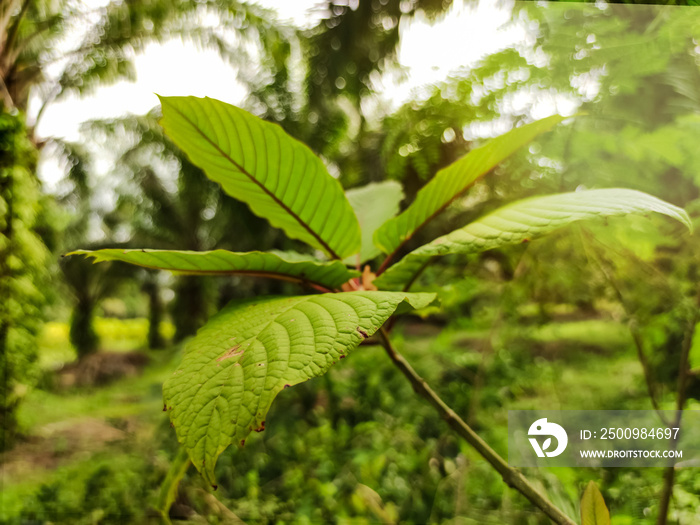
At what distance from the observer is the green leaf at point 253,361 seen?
7.2 inches

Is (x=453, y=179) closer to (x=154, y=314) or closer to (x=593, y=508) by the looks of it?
(x=593, y=508)

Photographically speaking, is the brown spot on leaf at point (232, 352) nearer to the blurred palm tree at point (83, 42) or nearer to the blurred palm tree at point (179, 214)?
the blurred palm tree at point (179, 214)

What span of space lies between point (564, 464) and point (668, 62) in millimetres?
774

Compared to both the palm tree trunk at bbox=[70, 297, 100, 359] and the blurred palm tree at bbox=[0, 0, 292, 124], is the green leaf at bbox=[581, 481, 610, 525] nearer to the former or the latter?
the blurred palm tree at bbox=[0, 0, 292, 124]

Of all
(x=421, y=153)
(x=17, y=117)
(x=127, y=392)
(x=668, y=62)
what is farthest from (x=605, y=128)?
(x=127, y=392)

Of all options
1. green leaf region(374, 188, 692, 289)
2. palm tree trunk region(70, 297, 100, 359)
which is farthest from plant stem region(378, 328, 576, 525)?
palm tree trunk region(70, 297, 100, 359)

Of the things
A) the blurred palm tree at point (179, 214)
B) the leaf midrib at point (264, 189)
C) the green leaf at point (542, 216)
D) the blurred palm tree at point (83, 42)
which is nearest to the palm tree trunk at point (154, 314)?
the blurred palm tree at point (179, 214)

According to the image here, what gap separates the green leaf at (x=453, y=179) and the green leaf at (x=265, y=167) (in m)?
0.04

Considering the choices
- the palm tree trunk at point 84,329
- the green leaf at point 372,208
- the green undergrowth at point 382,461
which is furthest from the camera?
the palm tree trunk at point 84,329

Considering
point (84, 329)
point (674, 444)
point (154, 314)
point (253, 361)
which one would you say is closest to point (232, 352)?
point (253, 361)

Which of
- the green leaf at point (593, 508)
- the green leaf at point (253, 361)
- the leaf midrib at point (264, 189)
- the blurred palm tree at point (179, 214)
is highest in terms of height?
the blurred palm tree at point (179, 214)

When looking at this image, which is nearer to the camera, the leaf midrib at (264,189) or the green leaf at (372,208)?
the leaf midrib at (264,189)

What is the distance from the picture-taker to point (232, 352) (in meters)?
0.22

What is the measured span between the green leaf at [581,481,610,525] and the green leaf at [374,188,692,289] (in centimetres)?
18
